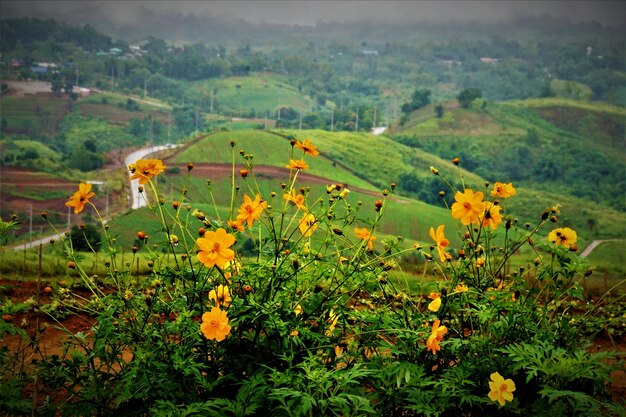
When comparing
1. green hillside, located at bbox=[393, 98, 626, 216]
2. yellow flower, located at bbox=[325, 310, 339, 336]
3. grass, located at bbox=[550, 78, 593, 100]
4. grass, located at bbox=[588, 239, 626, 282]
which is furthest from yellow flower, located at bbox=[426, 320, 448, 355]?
grass, located at bbox=[550, 78, 593, 100]

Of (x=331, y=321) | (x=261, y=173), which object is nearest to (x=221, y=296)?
(x=331, y=321)

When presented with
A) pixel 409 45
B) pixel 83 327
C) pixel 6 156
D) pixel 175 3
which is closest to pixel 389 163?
pixel 6 156

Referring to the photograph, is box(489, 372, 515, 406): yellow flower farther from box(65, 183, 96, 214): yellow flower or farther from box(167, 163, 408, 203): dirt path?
box(167, 163, 408, 203): dirt path

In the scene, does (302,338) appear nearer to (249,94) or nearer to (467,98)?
(467,98)

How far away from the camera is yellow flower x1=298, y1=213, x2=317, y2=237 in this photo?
2.92m

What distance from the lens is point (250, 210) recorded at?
9.32ft

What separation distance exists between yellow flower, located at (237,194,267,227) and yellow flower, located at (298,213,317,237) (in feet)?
0.63

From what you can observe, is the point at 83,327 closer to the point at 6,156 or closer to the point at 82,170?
the point at 82,170

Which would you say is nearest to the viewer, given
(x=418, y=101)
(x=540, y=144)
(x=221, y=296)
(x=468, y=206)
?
(x=221, y=296)

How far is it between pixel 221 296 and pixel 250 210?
349 millimetres

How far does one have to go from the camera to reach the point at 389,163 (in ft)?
190

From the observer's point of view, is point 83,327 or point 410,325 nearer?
point 410,325

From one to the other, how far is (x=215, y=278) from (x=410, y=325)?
32.3 inches

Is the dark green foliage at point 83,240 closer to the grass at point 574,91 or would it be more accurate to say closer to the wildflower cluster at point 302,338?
the wildflower cluster at point 302,338
